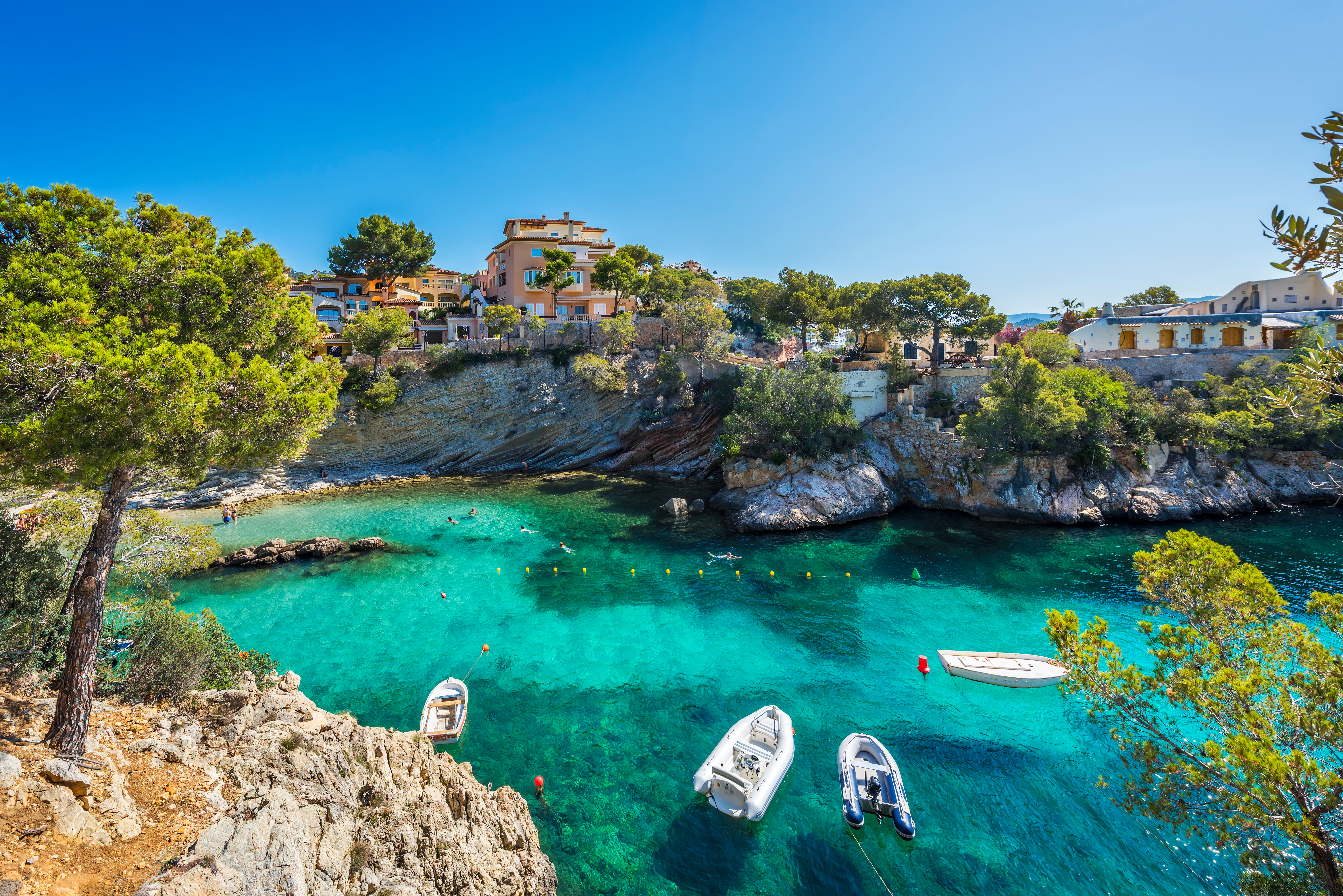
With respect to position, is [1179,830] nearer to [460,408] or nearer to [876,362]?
[876,362]

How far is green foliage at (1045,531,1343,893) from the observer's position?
5.39 meters

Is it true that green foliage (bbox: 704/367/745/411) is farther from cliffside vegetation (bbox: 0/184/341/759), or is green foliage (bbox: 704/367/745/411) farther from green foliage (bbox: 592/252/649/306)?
cliffside vegetation (bbox: 0/184/341/759)

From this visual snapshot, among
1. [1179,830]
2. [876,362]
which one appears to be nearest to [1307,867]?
[1179,830]

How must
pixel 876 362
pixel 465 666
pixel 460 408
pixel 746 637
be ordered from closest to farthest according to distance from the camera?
pixel 465 666, pixel 746 637, pixel 876 362, pixel 460 408

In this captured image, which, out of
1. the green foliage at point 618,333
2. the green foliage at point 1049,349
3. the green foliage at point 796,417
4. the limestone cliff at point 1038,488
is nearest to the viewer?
the limestone cliff at point 1038,488

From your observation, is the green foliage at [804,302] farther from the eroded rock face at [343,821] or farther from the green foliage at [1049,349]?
the eroded rock face at [343,821]

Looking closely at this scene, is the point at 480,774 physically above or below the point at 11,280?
below

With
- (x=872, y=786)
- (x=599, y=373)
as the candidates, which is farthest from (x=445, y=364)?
(x=872, y=786)

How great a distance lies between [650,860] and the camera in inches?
418

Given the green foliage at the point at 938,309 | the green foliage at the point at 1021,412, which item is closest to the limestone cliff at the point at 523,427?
the green foliage at the point at 938,309

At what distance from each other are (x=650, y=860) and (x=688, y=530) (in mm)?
18888

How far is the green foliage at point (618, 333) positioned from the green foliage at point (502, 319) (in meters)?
6.85

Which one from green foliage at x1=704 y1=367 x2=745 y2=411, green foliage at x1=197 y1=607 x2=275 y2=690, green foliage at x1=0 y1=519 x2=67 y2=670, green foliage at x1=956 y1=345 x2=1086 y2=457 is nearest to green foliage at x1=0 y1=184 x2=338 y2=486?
green foliage at x1=0 y1=519 x2=67 y2=670

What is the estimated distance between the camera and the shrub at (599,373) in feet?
134
